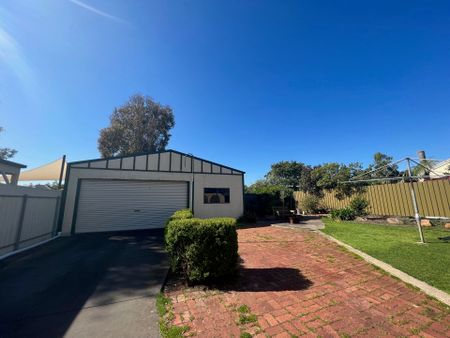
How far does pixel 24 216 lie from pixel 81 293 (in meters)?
5.18

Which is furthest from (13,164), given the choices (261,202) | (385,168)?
(385,168)

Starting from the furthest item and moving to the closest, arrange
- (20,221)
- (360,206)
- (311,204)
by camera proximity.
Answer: (311,204) < (360,206) < (20,221)

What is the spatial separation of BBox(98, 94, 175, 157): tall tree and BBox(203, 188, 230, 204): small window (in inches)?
475

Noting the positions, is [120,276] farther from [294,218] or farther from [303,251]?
[294,218]

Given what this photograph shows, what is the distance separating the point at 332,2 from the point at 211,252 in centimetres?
919

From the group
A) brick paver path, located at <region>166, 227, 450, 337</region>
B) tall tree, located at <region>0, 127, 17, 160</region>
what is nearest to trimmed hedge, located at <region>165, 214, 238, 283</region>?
brick paver path, located at <region>166, 227, 450, 337</region>

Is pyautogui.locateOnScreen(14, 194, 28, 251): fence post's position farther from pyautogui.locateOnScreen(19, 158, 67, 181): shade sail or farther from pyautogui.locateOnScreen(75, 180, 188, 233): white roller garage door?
pyautogui.locateOnScreen(19, 158, 67, 181): shade sail

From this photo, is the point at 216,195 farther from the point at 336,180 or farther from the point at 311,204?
the point at 336,180

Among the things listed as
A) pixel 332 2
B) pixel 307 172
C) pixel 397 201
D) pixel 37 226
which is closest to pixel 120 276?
pixel 37 226

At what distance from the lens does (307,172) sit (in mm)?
19656

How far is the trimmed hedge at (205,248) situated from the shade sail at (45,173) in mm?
10691

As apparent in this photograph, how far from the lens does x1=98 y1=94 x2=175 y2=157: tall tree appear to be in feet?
67.5

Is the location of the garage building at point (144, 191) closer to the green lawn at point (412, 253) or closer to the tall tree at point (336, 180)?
the green lawn at point (412, 253)

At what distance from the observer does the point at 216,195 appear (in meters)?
12.6
